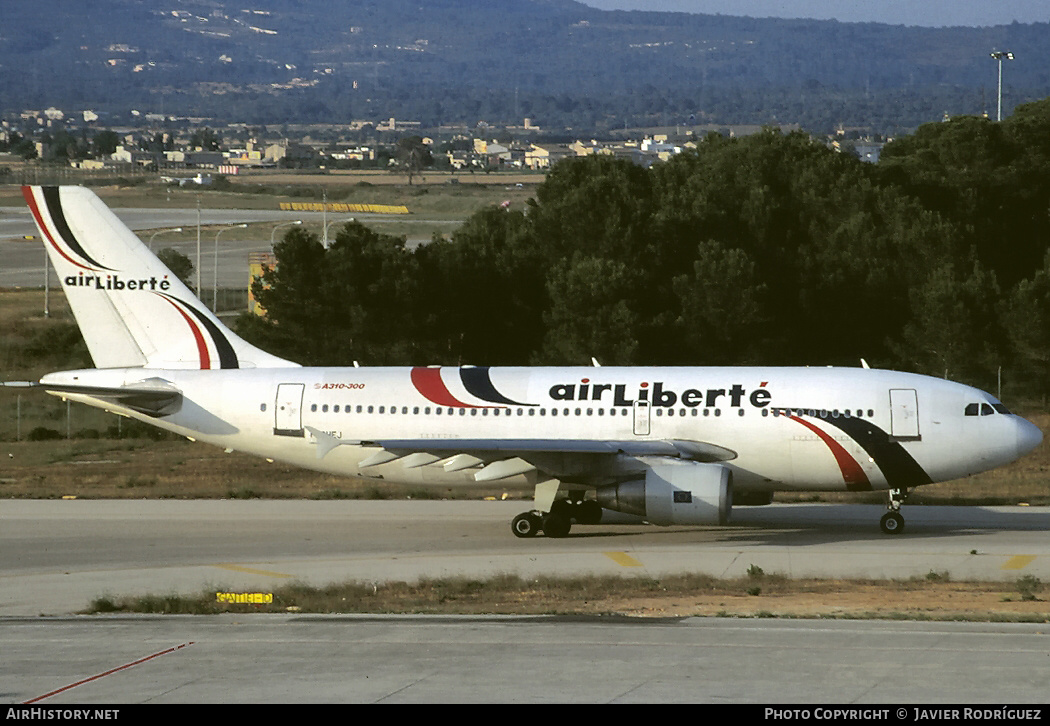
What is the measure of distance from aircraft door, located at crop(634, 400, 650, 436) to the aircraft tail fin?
8667 millimetres

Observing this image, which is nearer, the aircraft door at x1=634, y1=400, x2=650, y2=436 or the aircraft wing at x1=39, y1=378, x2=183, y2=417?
the aircraft door at x1=634, y1=400, x2=650, y2=436

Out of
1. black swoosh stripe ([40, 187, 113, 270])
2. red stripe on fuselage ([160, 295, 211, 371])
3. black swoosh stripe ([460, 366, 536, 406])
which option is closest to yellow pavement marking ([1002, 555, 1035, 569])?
black swoosh stripe ([460, 366, 536, 406])

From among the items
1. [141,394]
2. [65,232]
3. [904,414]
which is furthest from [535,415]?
[65,232]

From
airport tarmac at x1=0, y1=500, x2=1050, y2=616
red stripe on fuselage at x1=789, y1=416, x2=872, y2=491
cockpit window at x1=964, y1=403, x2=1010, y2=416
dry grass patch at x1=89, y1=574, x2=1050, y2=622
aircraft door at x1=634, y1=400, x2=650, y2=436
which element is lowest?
airport tarmac at x1=0, y1=500, x2=1050, y2=616

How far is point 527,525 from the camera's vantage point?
1190 inches

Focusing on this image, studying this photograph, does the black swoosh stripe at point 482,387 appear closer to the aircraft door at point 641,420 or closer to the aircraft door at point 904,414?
the aircraft door at point 641,420

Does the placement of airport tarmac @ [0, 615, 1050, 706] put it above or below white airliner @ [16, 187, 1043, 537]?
below

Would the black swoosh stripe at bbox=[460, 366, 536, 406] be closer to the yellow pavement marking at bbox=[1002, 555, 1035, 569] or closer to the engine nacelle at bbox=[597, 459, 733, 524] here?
the engine nacelle at bbox=[597, 459, 733, 524]

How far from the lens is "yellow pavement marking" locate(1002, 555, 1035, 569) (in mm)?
26203

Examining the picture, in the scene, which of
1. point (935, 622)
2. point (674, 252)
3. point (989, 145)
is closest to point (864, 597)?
point (935, 622)

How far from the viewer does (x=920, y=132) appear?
214 feet

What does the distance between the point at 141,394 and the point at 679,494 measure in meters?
12.6

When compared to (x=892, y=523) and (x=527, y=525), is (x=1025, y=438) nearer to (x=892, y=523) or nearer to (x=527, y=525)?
(x=892, y=523)
